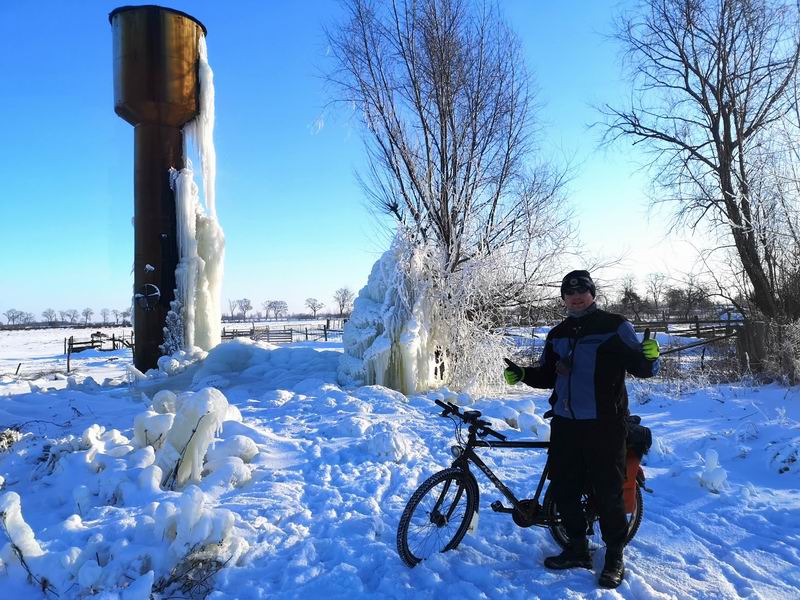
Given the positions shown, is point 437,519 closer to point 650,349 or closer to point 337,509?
point 337,509

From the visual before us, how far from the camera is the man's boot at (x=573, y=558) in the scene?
10.5ft

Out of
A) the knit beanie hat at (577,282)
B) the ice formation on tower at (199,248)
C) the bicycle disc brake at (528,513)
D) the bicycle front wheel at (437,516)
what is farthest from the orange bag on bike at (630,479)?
the ice formation on tower at (199,248)

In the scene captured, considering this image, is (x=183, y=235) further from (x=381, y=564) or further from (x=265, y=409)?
(x=381, y=564)

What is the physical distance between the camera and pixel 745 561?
3.41 meters

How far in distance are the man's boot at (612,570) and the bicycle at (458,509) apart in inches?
8.7

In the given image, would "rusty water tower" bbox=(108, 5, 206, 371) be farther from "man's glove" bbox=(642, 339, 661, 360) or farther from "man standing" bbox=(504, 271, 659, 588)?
"man's glove" bbox=(642, 339, 661, 360)

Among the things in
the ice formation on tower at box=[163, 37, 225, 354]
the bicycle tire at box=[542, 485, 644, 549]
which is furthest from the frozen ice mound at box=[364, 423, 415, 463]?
the ice formation on tower at box=[163, 37, 225, 354]

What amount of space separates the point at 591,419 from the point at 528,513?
80cm

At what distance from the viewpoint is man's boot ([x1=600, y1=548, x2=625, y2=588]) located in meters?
3.00

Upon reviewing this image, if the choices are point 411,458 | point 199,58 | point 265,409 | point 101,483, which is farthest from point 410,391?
point 199,58

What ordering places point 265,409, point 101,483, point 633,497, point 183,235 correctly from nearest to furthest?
point 633,497, point 101,483, point 265,409, point 183,235

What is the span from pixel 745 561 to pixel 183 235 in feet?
38.2

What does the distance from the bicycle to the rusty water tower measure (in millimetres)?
10033

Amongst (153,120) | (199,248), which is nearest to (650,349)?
(199,248)
